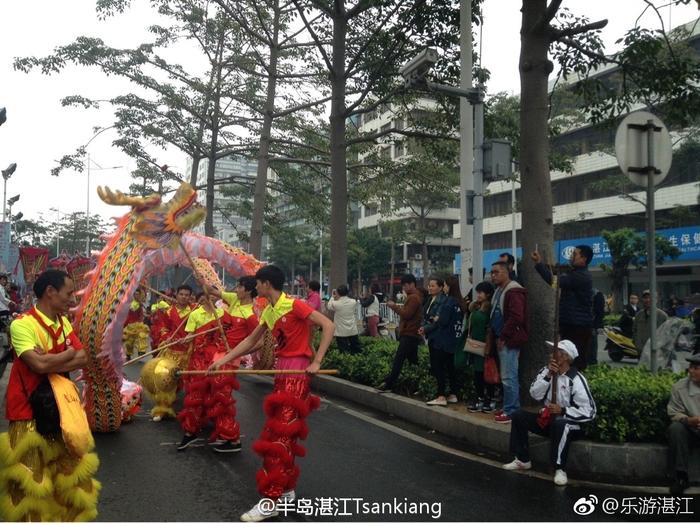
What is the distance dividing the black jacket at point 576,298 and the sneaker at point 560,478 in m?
2.04

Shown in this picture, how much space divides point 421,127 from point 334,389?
220 inches

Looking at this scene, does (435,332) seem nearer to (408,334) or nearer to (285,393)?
(408,334)

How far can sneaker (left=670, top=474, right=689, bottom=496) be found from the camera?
5047mm

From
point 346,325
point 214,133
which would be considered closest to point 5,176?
point 214,133

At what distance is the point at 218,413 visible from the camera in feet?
21.0

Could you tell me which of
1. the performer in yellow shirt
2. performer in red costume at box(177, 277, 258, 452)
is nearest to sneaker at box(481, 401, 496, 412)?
performer in red costume at box(177, 277, 258, 452)

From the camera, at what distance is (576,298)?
23.2ft

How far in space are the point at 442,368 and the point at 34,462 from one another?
5.15 metres

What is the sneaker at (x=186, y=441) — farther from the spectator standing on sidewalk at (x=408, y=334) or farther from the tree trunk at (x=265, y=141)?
the tree trunk at (x=265, y=141)

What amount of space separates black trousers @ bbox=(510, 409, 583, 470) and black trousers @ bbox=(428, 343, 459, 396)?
6.93ft

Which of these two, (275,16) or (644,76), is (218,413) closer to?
(644,76)

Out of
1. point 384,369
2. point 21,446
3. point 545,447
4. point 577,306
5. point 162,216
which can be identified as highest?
point 162,216

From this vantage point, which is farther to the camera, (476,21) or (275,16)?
(275,16)

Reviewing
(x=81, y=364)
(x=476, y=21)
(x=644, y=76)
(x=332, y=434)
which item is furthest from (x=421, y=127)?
(x=81, y=364)
